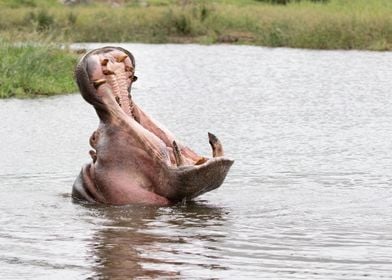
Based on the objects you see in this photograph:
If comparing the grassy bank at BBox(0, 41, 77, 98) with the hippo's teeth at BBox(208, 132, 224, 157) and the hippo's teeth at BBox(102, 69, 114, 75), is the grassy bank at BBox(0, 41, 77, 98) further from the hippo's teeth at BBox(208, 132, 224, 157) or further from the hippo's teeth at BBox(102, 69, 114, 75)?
the hippo's teeth at BBox(208, 132, 224, 157)

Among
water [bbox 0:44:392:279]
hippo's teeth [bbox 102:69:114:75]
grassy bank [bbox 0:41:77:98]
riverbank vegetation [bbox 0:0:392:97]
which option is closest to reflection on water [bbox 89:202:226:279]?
water [bbox 0:44:392:279]

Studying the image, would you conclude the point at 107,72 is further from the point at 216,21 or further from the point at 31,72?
the point at 216,21

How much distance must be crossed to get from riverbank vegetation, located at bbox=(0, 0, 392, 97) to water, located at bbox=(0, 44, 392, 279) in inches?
551

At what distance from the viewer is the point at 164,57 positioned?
3522 cm

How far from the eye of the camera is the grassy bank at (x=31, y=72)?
22.9m

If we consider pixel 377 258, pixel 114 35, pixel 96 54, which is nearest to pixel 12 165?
pixel 96 54

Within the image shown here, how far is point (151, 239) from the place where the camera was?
30.1 feet

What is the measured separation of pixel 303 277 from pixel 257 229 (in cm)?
185

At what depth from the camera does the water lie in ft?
26.9

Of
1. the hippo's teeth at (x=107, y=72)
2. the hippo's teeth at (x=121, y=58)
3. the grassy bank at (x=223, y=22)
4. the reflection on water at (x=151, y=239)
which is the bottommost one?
the grassy bank at (x=223, y=22)

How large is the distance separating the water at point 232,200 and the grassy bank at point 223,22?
1405 centimetres

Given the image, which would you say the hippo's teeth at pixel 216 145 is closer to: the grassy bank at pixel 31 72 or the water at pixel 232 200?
the water at pixel 232 200

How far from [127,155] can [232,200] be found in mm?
1311

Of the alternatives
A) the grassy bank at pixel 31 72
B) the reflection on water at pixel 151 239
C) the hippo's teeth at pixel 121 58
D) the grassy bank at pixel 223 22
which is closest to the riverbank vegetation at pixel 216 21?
the grassy bank at pixel 223 22
